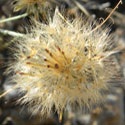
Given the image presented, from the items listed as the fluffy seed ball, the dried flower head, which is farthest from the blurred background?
the fluffy seed ball

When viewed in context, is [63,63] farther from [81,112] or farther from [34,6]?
[81,112]

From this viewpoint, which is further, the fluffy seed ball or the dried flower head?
the dried flower head

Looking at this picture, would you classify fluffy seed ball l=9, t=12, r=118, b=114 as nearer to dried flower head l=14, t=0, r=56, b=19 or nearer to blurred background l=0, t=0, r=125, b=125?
dried flower head l=14, t=0, r=56, b=19

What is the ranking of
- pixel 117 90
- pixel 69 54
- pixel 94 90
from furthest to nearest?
pixel 117 90 < pixel 94 90 < pixel 69 54

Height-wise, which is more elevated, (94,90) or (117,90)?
(117,90)

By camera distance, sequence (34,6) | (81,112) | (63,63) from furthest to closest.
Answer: (81,112), (34,6), (63,63)

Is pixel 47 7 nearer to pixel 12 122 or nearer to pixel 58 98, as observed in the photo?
pixel 58 98

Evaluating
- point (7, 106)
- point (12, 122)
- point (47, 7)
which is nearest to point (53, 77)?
point (47, 7)

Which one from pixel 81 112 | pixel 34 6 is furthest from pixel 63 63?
pixel 81 112
